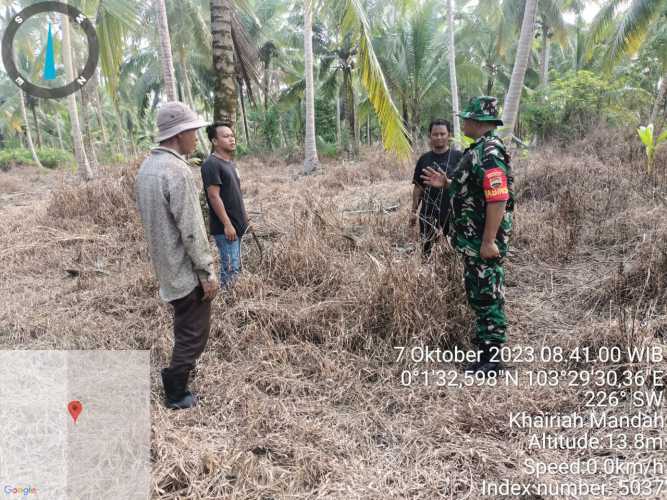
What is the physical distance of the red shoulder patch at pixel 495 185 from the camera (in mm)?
2209

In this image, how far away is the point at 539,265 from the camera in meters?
3.77

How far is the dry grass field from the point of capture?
1.78 m

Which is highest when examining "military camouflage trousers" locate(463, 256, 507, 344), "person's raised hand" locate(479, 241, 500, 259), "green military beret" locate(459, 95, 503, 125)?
"green military beret" locate(459, 95, 503, 125)

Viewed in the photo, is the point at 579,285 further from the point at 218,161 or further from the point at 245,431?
the point at 218,161

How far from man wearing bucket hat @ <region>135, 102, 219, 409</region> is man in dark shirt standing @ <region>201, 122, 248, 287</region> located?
3.50 ft

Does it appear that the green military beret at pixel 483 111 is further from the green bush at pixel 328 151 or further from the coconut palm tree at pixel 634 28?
the green bush at pixel 328 151

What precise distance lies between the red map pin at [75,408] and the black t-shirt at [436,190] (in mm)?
2670

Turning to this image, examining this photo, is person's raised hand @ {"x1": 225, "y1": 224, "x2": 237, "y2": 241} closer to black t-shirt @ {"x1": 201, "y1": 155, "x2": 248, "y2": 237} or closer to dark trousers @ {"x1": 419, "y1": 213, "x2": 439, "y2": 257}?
black t-shirt @ {"x1": 201, "y1": 155, "x2": 248, "y2": 237}

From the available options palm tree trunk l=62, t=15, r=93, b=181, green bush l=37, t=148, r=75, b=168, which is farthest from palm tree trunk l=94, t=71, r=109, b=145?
palm tree trunk l=62, t=15, r=93, b=181

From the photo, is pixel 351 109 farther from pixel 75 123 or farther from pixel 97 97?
pixel 97 97

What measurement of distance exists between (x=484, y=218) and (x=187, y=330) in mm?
1797

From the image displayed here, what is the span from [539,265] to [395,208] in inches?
89.3

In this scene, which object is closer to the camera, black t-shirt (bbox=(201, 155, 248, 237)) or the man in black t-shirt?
black t-shirt (bbox=(201, 155, 248, 237))

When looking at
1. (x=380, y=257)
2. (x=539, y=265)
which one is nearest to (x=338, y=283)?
(x=380, y=257)
